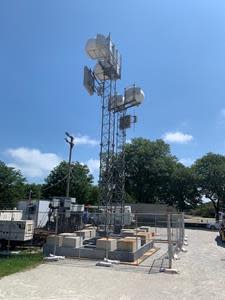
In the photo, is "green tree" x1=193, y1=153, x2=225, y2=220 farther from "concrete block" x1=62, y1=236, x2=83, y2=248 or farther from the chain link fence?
"concrete block" x1=62, y1=236, x2=83, y2=248

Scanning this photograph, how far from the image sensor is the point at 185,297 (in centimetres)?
1108

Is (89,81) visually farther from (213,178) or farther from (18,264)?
(213,178)

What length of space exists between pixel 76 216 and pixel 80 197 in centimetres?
3490

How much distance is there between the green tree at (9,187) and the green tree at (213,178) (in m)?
28.6

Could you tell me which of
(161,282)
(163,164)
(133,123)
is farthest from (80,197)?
(161,282)

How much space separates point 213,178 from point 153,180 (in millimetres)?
10044

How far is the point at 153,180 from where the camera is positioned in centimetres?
6675

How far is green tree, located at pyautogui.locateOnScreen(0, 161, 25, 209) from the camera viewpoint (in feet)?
190

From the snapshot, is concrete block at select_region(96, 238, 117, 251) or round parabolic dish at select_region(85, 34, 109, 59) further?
round parabolic dish at select_region(85, 34, 109, 59)

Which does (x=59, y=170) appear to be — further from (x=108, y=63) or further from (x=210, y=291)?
(x=210, y=291)

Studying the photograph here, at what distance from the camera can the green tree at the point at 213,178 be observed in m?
62.3

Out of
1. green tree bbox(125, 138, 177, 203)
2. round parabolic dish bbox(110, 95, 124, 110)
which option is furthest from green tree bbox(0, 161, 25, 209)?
Answer: round parabolic dish bbox(110, 95, 124, 110)

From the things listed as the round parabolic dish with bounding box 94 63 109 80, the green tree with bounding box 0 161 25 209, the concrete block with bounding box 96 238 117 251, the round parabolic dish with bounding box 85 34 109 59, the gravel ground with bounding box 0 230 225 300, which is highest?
the round parabolic dish with bounding box 85 34 109 59

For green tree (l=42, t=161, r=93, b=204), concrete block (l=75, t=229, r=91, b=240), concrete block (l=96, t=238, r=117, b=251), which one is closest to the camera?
concrete block (l=96, t=238, r=117, b=251)
